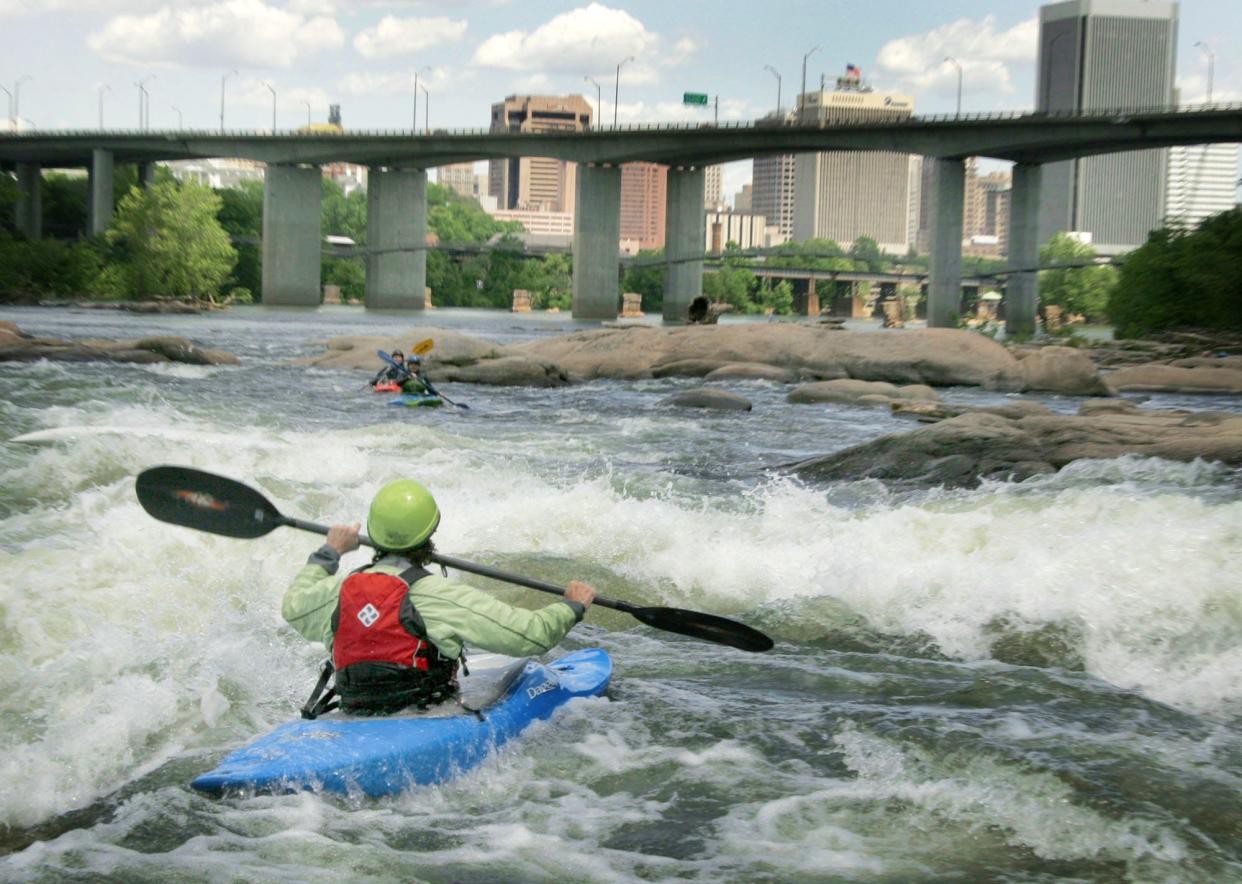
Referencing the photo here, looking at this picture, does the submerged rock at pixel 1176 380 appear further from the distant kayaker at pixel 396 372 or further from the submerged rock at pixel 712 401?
the distant kayaker at pixel 396 372

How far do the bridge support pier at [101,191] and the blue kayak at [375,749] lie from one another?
3102 inches

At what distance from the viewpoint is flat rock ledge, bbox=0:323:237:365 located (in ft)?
84.5

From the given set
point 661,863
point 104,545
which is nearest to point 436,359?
point 104,545

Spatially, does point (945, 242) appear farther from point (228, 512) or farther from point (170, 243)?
point (228, 512)

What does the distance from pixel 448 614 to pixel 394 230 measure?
75.9 m

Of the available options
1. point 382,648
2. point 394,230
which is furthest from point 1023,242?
point 382,648

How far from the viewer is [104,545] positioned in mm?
8664

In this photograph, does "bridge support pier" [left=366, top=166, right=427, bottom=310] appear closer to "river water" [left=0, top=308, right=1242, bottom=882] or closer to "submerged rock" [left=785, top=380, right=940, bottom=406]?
"submerged rock" [left=785, top=380, right=940, bottom=406]

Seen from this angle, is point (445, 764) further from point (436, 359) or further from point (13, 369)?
point (436, 359)

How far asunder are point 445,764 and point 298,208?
73.1 meters

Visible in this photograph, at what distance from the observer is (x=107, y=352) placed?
1070 inches

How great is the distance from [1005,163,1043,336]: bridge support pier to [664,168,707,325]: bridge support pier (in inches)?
660

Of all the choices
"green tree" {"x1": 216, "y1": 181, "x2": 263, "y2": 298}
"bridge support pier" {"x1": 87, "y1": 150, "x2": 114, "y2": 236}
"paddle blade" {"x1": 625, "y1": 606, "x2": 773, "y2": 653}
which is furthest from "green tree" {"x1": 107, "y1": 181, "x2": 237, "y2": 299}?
"paddle blade" {"x1": 625, "y1": 606, "x2": 773, "y2": 653}

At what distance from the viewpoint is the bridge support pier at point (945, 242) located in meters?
60.2
